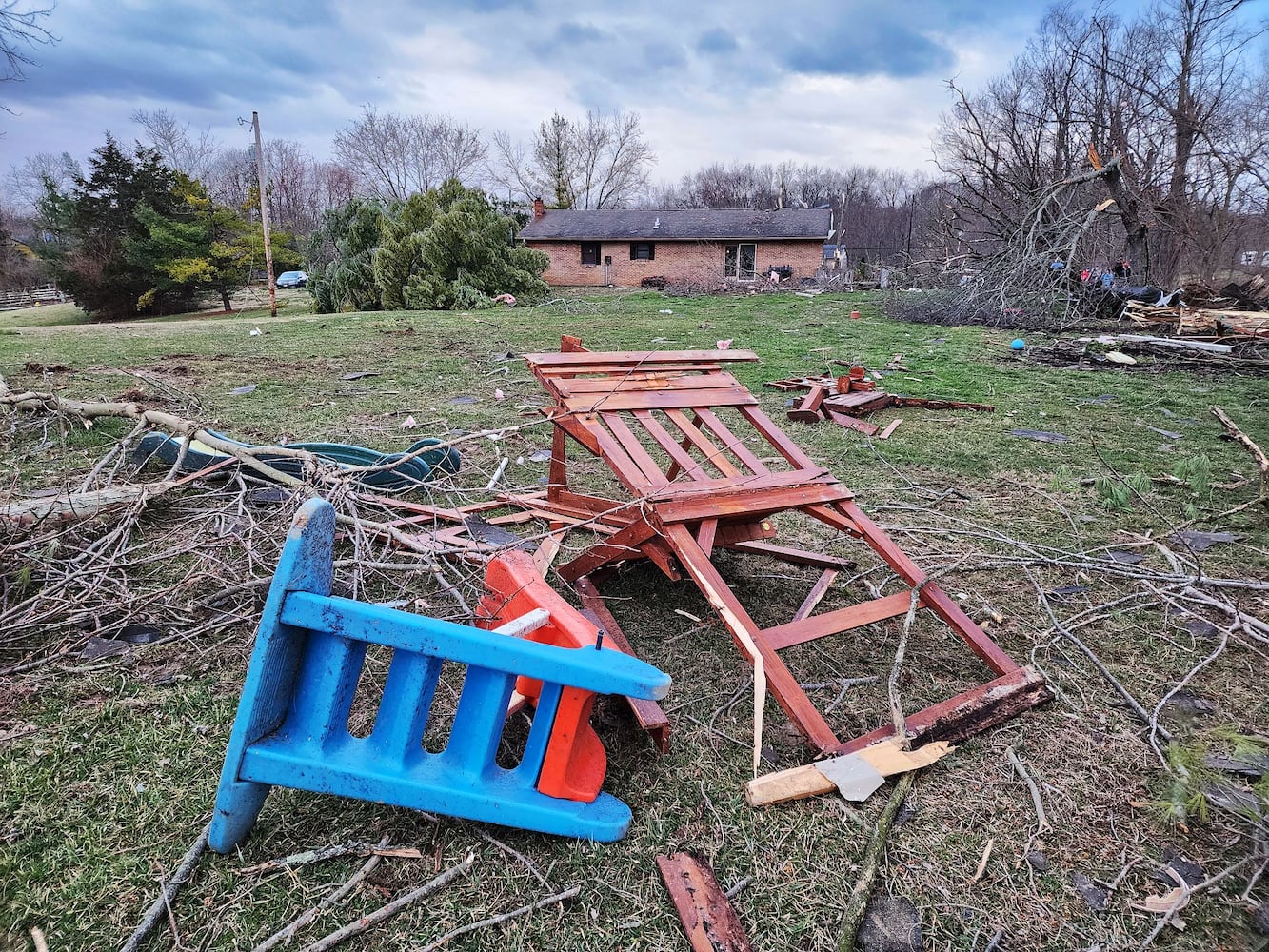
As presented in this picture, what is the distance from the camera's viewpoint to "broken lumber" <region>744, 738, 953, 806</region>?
1.89 meters

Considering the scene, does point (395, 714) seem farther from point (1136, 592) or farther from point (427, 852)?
point (1136, 592)

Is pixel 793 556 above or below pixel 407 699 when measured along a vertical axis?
below

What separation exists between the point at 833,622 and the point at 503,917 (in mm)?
1435

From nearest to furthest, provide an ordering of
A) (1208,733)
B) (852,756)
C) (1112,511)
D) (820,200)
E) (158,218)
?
(852,756)
(1208,733)
(1112,511)
(158,218)
(820,200)

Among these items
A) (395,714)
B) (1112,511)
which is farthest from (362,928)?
(1112,511)

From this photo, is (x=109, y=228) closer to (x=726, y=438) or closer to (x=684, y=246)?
(x=684, y=246)

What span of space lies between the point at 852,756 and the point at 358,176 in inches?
2316

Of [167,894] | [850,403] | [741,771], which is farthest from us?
[850,403]

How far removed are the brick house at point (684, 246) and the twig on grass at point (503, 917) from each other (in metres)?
31.3

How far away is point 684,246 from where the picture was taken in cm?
3250

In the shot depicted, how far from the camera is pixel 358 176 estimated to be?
51.4m

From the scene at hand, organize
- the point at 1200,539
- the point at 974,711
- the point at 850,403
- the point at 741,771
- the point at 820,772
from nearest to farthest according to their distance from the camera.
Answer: the point at 820,772 < the point at 741,771 < the point at 974,711 < the point at 1200,539 < the point at 850,403

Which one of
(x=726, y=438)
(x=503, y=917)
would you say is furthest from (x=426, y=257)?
(x=503, y=917)

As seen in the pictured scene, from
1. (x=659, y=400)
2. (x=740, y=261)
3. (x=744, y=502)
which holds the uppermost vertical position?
(x=740, y=261)
